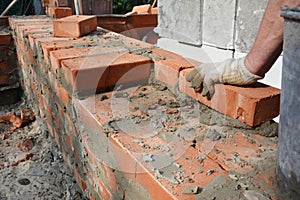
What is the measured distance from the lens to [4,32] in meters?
4.02

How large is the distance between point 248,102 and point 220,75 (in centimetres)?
18

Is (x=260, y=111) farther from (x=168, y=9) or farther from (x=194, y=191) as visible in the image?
(x=168, y=9)

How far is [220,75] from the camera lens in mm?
1230

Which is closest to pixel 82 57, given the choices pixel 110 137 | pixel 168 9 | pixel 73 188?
pixel 110 137

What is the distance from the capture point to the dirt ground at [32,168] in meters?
2.21

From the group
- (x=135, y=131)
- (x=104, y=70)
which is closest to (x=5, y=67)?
(x=104, y=70)

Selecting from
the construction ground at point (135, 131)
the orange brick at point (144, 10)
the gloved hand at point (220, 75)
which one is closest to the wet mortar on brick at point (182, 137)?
the construction ground at point (135, 131)

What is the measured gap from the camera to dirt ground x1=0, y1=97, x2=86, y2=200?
2207mm

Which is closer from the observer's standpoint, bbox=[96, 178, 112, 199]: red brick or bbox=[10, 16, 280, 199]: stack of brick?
bbox=[10, 16, 280, 199]: stack of brick

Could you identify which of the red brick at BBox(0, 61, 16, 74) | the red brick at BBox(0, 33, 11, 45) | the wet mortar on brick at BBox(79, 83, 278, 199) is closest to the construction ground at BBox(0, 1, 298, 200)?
the wet mortar on brick at BBox(79, 83, 278, 199)

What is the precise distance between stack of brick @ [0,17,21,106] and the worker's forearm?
11.9 ft

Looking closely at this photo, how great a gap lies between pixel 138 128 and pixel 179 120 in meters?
0.19

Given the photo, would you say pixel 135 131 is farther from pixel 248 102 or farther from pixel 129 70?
pixel 129 70

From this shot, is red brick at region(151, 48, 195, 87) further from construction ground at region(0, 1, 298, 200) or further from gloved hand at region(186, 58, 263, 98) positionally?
gloved hand at region(186, 58, 263, 98)
